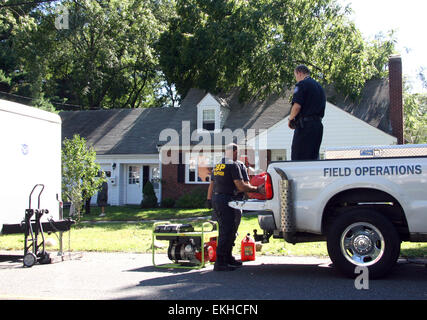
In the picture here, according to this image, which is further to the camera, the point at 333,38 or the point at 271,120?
the point at 271,120

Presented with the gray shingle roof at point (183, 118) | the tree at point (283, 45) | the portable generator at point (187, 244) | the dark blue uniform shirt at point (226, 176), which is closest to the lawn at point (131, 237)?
the portable generator at point (187, 244)

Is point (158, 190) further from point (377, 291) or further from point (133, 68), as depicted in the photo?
point (377, 291)

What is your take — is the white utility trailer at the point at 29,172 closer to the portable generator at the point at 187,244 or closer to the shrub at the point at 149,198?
the portable generator at the point at 187,244

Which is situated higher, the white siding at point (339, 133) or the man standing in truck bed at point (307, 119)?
the white siding at point (339, 133)

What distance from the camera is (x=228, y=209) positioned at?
7.67 m

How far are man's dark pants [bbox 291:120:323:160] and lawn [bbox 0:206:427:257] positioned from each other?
2541 mm

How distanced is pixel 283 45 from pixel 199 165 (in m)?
7.11

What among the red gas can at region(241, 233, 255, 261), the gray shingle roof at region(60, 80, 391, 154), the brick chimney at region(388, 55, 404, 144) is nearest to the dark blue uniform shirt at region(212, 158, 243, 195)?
the red gas can at region(241, 233, 255, 261)

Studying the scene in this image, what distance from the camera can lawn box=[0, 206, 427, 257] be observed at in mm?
9781

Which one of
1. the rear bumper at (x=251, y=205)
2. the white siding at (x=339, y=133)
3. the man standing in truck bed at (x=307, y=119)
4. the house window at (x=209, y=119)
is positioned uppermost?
the house window at (x=209, y=119)

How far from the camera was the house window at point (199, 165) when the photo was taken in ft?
78.8
